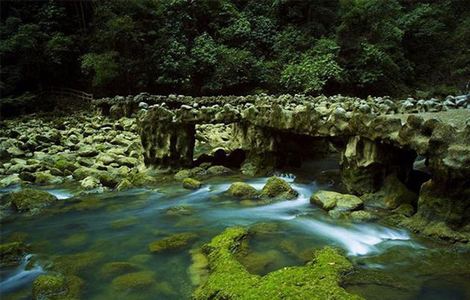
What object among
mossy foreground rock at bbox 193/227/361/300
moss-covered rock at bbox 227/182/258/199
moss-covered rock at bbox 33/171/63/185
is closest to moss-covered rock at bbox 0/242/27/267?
mossy foreground rock at bbox 193/227/361/300

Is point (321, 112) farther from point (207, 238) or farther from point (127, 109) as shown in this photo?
point (127, 109)

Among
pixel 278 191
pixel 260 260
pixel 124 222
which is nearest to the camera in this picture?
pixel 260 260

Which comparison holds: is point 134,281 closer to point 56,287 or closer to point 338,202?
point 56,287

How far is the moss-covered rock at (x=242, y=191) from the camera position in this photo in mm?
8367

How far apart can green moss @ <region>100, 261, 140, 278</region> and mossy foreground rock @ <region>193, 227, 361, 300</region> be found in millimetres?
1013

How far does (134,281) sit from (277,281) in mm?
1788

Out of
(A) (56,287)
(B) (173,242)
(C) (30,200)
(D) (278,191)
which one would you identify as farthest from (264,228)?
(C) (30,200)

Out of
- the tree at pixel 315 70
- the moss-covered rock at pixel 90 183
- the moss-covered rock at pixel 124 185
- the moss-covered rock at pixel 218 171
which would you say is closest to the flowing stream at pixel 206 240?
the moss-covered rock at pixel 124 185

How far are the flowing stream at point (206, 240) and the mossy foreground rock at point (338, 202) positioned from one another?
18 centimetres

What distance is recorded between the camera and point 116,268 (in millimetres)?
5230

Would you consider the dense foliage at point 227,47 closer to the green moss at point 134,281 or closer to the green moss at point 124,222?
the green moss at point 124,222

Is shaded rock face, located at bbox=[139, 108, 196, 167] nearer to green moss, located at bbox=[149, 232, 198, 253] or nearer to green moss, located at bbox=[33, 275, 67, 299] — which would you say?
green moss, located at bbox=[149, 232, 198, 253]

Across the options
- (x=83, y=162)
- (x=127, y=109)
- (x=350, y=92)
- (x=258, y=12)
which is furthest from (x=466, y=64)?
(x=83, y=162)

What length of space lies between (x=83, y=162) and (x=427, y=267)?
10.2m
